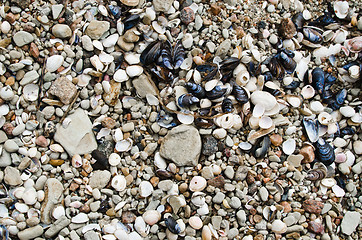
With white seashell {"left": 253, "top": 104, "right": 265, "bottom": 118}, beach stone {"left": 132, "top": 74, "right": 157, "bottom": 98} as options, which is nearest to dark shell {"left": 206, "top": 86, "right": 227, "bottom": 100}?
white seashell {"left": 253, "top": 104, "right": 265, "bottom": 118}

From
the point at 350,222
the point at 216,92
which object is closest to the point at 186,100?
the point at 216,92

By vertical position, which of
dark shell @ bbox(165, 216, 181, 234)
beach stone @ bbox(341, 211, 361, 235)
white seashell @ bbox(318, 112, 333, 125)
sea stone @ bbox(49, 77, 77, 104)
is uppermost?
sea stone @ bbox(49, 77, 77, 104)

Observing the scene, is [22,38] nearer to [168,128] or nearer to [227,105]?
[168,128]

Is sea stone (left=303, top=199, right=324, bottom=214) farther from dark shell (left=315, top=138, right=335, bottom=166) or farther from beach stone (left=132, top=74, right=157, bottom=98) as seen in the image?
beach stone (left=132, top=74, right=157, bottom=98)

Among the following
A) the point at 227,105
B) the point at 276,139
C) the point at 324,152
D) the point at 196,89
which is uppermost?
the point at 196,89

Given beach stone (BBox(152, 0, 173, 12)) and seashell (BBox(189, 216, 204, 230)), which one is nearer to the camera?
seashell (BBox(189, 216, 204, 230))

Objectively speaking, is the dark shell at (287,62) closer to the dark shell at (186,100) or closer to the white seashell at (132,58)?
the dark shell at (186,100)

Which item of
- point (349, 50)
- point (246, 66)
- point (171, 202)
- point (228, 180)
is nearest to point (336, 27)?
point (349, 50)
